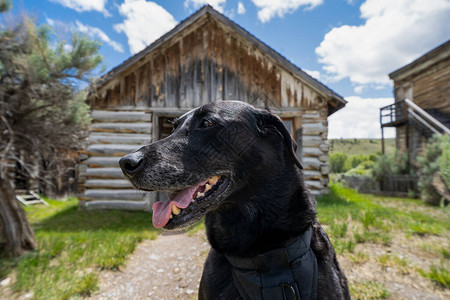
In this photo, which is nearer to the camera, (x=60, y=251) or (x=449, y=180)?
(x=60, y=251)

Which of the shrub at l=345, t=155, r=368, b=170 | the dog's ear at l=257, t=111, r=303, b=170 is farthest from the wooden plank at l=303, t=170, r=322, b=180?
the shrub at l=345, t=155, r=368, b=170

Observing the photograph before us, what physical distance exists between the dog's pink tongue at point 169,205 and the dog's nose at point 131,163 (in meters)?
0.30

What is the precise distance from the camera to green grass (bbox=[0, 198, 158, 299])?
8.61 ft

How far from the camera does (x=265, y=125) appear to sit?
1.58 meters

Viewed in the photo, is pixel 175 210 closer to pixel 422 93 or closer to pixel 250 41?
pixel 250 41

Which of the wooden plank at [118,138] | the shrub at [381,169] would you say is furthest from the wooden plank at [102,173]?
the shrub at [381,169]

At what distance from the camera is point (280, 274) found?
1.29 metres

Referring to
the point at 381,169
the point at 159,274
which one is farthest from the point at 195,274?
the point at 381,169

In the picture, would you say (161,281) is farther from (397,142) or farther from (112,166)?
(397,142)

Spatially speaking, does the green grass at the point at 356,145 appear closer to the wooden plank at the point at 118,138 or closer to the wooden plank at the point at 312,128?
the wooden plank at the point at 312,128

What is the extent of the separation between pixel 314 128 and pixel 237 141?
20.4ft

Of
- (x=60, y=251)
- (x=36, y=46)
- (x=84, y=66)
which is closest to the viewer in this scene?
(x=60, y=251)

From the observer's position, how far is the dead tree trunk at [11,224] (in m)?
3.29

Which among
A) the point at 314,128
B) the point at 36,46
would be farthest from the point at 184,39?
the point at 314,128
